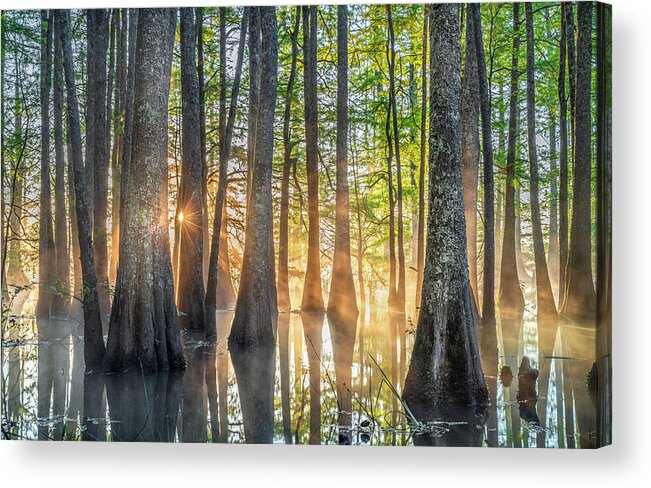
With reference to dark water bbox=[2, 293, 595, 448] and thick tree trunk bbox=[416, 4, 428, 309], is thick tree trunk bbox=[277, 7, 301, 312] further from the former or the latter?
thick tree trunk bbox=[416, 4, 428, 309]

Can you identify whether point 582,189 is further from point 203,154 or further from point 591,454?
point 203,154

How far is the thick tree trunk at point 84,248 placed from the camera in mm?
5777

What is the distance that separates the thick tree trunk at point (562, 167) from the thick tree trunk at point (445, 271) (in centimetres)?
77

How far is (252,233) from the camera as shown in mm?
5973

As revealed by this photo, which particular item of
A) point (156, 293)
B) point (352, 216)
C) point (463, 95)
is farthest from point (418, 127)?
point (156, 293)

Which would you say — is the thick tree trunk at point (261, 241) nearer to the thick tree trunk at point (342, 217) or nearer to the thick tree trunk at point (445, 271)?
the thick tree trunk at point (342, 217)

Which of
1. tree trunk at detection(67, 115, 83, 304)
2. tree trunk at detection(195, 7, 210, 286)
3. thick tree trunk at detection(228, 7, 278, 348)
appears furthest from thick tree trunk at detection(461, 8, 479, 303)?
tree trunk at detection(67, 115, 83, 304)

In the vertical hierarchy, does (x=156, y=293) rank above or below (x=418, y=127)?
below

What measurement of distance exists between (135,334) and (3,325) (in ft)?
3.66

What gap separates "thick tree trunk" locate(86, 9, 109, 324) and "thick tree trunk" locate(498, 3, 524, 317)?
3.52 metres

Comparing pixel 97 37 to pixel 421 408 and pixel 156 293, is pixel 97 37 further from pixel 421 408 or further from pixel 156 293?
pixel 421 408

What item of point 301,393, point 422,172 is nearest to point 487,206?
point 422,172

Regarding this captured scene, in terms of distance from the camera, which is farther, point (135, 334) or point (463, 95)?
point (135, 334)

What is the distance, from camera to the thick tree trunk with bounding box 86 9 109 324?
19.0 ft
